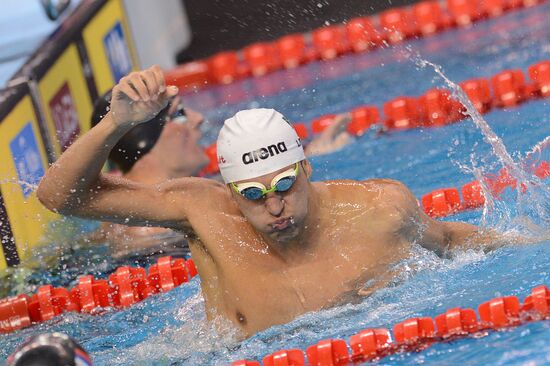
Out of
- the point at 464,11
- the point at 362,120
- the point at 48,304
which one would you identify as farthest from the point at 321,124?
the point at 48,304

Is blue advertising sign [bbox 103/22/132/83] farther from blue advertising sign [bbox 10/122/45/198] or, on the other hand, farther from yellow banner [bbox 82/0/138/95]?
blue advertising sign [bbox 10/122/45/198]

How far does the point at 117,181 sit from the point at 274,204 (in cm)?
52

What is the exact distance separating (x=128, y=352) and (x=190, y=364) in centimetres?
41

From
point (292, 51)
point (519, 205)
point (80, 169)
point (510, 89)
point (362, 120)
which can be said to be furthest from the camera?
point (292, 51)

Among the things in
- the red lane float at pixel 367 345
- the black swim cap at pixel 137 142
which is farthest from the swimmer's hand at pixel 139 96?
the black swim cap at pixel 137 142

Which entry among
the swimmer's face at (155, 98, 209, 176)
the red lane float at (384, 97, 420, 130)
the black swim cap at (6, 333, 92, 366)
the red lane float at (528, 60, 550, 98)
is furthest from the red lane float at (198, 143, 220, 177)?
the black swim cap at (6, 333, 92, 366)

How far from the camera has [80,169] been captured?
118 inches

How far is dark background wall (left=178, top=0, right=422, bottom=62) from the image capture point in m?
8.55

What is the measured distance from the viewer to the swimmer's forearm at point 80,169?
297 centimetres

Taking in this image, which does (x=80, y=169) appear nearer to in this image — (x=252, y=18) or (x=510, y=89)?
(x=510, y=89)

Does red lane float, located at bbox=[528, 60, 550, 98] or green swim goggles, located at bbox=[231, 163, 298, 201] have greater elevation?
red lane float, located at bbox=[528, 60, 550, 98]

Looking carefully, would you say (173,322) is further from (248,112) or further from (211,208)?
(248,112)

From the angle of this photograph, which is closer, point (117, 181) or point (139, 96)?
point (139, 96)

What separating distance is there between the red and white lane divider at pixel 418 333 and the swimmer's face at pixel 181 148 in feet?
6.28
